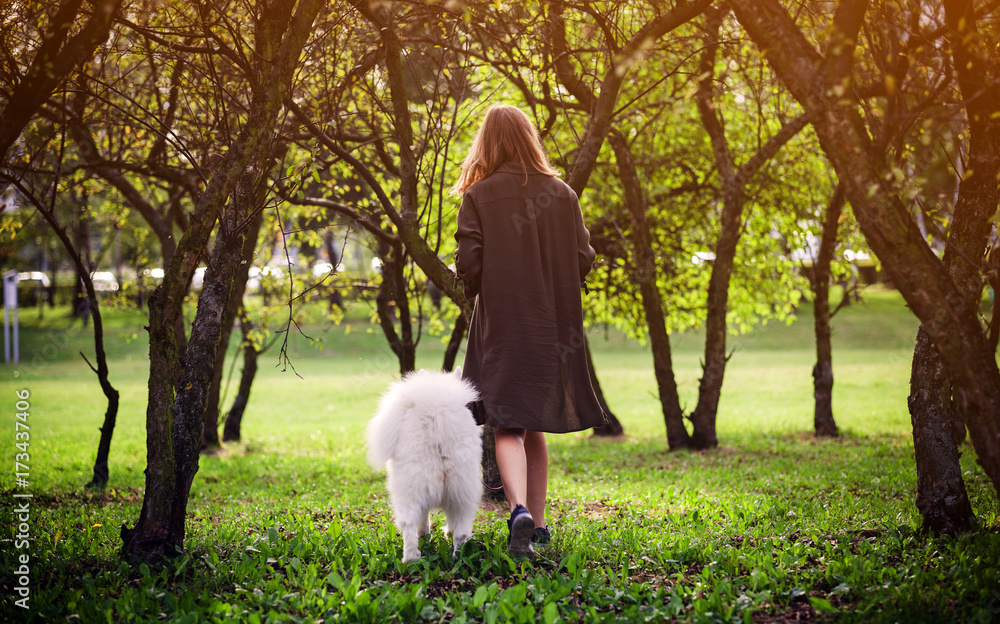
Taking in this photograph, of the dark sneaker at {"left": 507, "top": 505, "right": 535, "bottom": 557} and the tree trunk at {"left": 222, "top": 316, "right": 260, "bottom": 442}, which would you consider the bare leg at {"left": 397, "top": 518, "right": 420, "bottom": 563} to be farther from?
the tree trunk at {"left": 222, "top": 316, "right": 260, "bottom": 442}

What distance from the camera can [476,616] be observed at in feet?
9.90

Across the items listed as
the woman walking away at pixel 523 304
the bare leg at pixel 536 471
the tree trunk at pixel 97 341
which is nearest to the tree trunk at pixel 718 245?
the woman walking away at pixel 523 304

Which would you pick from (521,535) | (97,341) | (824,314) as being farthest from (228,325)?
(824,314)

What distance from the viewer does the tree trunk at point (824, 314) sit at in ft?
31.1

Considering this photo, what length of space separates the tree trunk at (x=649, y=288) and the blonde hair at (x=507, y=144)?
498 cm

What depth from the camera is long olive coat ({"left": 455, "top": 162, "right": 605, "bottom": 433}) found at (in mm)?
3658

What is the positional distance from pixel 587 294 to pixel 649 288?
2901 mm

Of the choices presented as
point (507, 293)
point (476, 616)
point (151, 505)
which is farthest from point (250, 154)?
point (476, 616)

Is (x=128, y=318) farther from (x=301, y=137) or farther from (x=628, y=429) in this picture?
(x=301, y=137)

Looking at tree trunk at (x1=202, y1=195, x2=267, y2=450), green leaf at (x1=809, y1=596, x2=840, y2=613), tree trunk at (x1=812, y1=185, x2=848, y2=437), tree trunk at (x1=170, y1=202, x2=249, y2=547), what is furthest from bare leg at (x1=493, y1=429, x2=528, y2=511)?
tree trunk at (x1=812, y1=185, x2=848, y2=437)

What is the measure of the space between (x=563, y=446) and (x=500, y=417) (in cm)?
833

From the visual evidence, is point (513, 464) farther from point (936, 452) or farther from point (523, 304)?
point (936, 452)

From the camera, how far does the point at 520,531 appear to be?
3.49m

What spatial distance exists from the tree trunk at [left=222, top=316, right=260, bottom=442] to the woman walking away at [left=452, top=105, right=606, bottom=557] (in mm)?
8172
